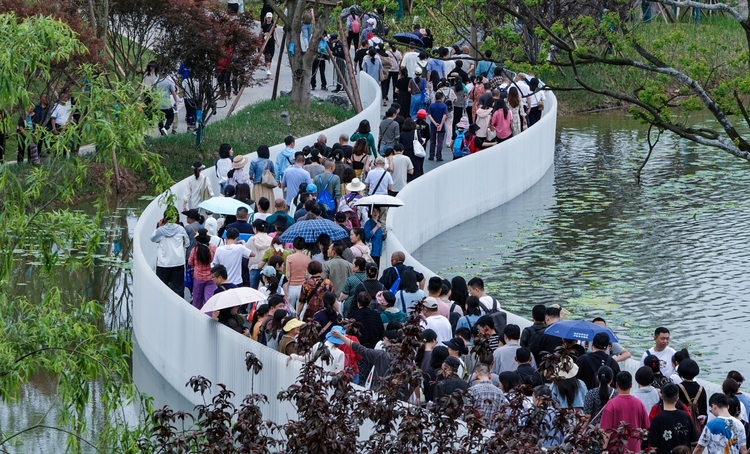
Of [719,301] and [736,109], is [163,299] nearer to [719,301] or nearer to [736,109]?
[736,109]

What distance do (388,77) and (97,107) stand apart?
959 inches

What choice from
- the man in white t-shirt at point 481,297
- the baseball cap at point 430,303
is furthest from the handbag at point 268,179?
the baseball cap at point 430,303

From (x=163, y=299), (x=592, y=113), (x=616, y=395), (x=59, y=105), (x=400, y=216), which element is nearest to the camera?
(x=616, y=395)

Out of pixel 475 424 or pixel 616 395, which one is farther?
pixel 616 395

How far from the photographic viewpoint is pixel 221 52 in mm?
28312

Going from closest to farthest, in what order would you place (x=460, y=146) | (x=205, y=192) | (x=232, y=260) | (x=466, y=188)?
(x=232, y=260) → (x=205, y=192) → (x=466, y=188) → (x=460, y=146)

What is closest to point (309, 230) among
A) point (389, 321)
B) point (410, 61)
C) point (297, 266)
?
point (297, 266)

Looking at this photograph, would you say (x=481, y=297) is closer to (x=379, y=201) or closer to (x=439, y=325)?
(x=439, y=325)

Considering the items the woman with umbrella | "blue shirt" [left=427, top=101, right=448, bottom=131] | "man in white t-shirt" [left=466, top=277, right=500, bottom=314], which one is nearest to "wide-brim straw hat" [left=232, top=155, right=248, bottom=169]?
the woman with umbrella

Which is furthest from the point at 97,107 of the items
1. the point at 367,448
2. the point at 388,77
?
the point at 388,77

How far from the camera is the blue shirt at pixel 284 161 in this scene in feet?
67.2

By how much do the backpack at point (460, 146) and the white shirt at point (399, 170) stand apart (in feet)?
16.5

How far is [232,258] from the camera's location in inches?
609

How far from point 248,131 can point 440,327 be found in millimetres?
18241
